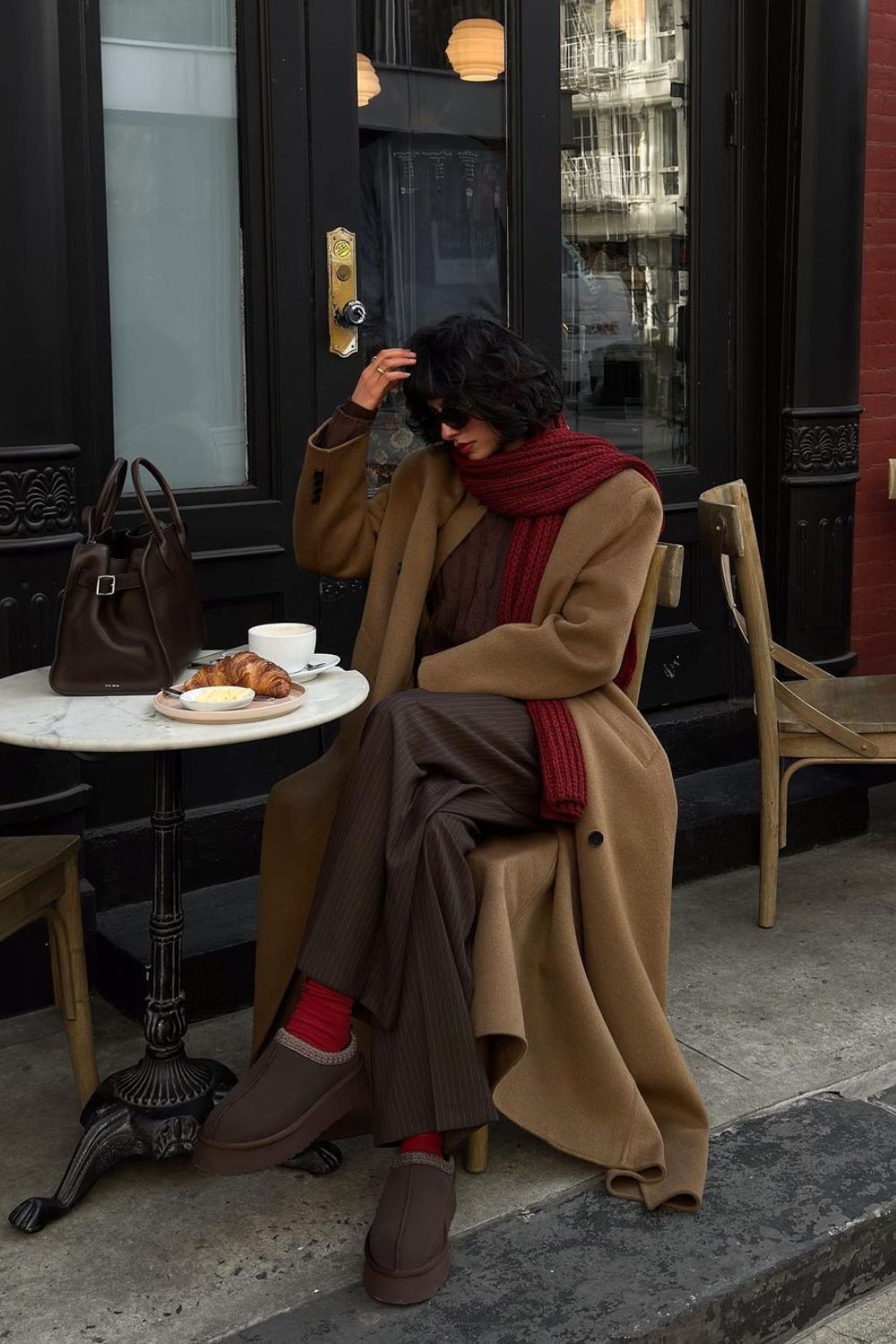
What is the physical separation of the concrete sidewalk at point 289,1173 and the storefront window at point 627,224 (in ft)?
5.51

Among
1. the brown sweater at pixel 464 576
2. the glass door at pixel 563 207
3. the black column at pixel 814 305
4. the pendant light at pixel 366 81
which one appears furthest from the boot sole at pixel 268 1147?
the black column at pixel 814 305

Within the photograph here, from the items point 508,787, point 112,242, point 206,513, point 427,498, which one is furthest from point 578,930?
point 112,242

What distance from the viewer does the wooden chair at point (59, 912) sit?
9.63ft

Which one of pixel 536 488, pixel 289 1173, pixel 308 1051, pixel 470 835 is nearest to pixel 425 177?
pixel 536 488

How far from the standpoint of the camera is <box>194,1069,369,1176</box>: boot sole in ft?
8.99

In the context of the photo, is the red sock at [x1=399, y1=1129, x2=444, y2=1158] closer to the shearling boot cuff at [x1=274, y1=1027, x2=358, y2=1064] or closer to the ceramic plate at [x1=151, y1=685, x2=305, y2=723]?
the shearling boot cuff at [x1=274, y1=1027, x2=358, y2=1064]

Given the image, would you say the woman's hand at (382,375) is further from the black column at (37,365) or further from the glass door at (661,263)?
the glass door at (661,263)

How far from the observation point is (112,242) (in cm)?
385

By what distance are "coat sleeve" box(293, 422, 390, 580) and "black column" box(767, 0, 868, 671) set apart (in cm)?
207

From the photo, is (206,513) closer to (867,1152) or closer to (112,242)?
(112,242)

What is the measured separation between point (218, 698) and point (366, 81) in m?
2.22

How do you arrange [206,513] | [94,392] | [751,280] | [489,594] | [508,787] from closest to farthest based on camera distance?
1. [508,787]
2. [489,594]
3. [94,392]
4. [206,513]
5. [751,280]

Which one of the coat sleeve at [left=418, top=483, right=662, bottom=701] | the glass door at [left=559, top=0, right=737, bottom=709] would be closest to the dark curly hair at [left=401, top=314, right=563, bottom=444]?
the coat sleeve at [left=418, top=483, right=662, bottom=701]

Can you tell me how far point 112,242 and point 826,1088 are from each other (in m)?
2.56
